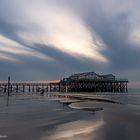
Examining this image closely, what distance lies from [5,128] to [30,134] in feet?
7.40

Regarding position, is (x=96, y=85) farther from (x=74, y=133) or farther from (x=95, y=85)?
(x=74, y=133)

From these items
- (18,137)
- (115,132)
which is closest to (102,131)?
(115,132)

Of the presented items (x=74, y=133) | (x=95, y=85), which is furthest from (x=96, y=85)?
(x=74, y=133)

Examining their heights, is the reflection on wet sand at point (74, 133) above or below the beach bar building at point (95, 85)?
below

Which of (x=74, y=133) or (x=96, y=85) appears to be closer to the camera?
(x=74, y=133)

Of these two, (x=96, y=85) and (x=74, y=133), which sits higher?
(x=96, y=85)

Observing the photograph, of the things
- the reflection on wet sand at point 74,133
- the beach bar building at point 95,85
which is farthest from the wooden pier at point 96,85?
the reflection on wet sand at point 74,133

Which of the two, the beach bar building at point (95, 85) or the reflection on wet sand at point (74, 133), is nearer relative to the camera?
the reflection on wet sand at point (74, 133)

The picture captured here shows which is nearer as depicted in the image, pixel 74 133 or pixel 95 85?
pixel 74 133

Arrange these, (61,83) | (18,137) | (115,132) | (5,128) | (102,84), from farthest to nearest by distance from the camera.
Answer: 1. (61,83)
2. (102,84)
3. (5,128)
4. (115,132)
5. (18,137)

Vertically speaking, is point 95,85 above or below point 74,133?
above

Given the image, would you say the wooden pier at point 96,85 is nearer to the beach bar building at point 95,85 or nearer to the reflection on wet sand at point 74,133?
the beach bar building at point 95,85

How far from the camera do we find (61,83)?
144 metres

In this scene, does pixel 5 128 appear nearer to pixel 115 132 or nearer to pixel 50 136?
pixel 50 136
